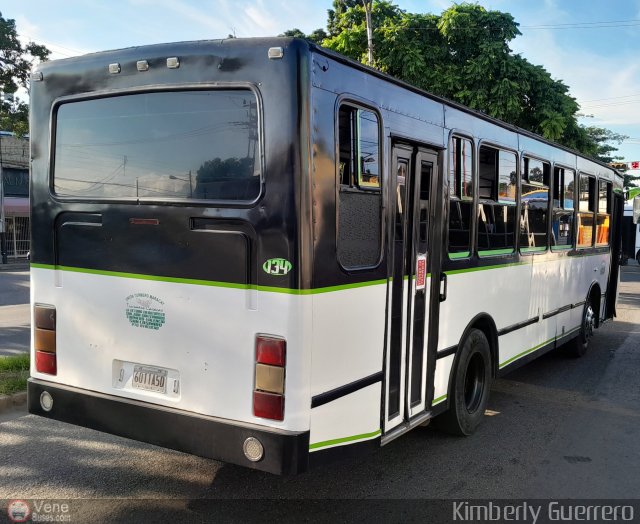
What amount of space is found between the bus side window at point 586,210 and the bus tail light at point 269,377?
6254 mm

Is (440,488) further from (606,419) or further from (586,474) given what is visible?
(606,419)

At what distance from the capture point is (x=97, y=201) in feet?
12.4

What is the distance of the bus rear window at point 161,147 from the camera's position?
332 centimetres

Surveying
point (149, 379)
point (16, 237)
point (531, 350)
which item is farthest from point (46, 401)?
point (16, 237)

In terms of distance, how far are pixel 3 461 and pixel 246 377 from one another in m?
2.46

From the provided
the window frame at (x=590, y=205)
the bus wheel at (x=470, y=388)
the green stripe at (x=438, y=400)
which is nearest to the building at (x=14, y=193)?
the window frame at (x=590, y=205)

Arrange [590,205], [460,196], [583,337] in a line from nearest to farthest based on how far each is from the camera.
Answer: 1. [460,196]
2. [590,205]
3. [583,337]

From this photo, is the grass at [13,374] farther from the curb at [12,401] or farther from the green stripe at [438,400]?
the green stripe at [438,400]

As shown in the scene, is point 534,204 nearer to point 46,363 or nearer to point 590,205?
point 590,205

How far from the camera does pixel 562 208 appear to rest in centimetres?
737

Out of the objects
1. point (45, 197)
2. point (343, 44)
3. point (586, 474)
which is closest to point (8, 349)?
point (45, 197)

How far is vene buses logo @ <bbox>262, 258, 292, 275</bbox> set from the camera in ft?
10.3

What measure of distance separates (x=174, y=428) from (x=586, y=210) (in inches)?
276

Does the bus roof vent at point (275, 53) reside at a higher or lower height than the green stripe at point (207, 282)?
higher
